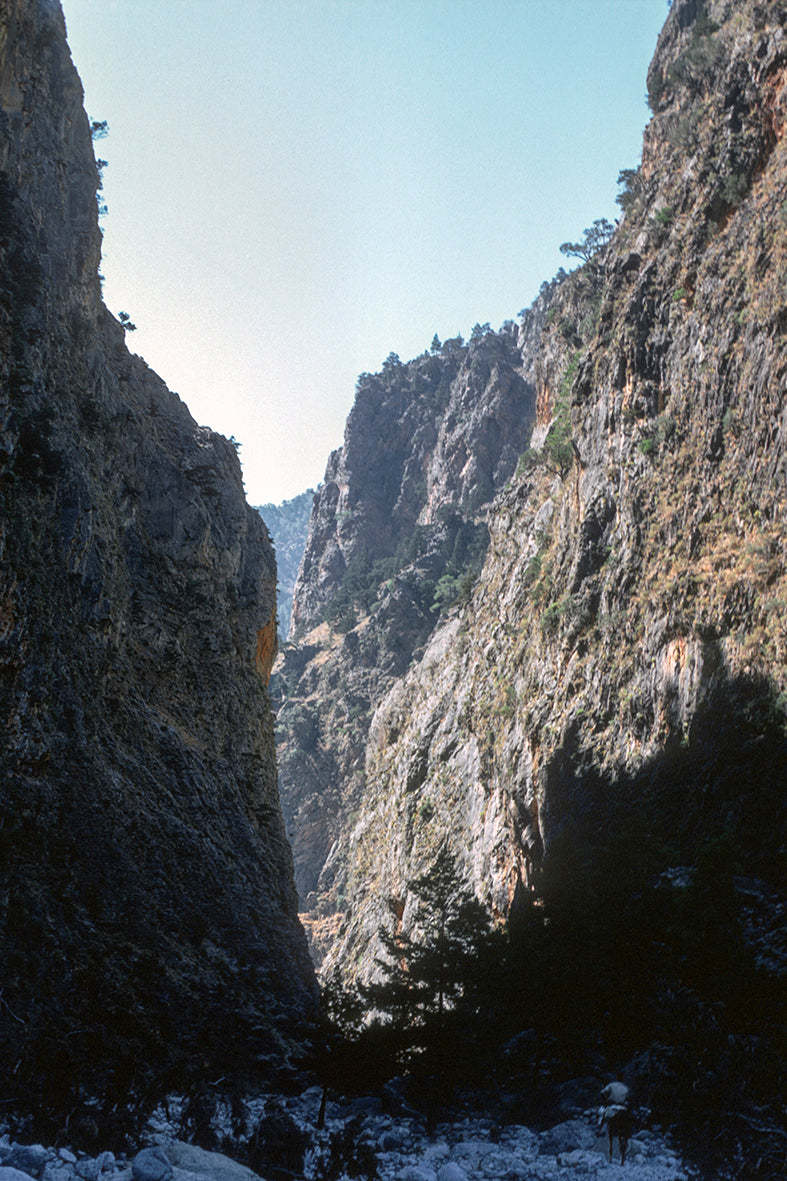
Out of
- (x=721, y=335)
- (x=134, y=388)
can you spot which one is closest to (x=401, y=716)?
(x=134, y=388)

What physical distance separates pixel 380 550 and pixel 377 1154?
86.1 metres

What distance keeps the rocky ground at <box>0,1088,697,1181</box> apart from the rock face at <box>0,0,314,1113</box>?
5.54 ft

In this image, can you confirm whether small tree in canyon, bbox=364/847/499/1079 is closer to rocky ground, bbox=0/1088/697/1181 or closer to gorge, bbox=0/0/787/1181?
gorge, bbox=0/0/787/1181

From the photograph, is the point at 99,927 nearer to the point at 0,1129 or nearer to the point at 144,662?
the point at 0,1129

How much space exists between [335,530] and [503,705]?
70347 millimetres

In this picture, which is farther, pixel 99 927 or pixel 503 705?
pixel 503 705

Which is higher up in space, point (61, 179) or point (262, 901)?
point (61, 179)

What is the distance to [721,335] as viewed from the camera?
23609mm

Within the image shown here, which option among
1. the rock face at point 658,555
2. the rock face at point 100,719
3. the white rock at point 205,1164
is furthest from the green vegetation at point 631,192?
the white rock at point 205,1164

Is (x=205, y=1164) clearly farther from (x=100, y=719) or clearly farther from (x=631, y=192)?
(x=631, y=192)

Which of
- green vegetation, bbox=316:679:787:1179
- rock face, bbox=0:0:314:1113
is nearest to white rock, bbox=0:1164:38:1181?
rock face, bbox=0:0:314:1113

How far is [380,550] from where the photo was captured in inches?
3812

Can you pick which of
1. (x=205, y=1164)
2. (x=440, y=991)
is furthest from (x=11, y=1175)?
(x=440, y=991)

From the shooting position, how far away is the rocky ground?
8648 millimetres
